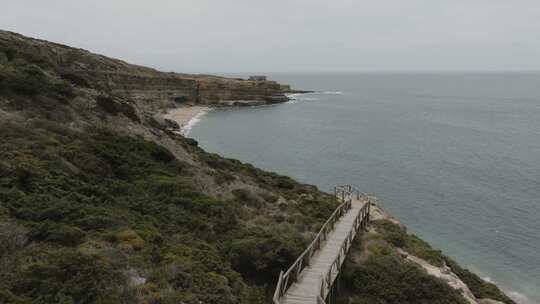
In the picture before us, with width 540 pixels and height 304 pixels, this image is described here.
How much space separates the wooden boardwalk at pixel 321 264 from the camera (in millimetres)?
11977

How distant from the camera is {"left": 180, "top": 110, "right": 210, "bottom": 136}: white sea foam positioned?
216ft

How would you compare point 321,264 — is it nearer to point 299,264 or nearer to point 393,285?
point 299,264

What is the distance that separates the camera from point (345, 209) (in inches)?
851

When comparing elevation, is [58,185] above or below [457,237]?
above

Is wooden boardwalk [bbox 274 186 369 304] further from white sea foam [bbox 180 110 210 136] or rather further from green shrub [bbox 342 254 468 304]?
white sea foam [bbox 180 110 210 136]

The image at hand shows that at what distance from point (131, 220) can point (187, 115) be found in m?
74.2

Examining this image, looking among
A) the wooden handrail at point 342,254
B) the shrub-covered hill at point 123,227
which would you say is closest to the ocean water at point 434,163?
the wooden handrail at point 342,254

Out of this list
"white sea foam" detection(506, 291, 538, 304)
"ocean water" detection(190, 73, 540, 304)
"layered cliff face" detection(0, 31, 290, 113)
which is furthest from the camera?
"layered cliff face" detection(0, 31, 290, 113)

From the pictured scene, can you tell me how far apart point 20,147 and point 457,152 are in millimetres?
55208

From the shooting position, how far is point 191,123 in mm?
76062

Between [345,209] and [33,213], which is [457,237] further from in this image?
[33,213]

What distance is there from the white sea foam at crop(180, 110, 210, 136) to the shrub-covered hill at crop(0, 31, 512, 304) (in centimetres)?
3857

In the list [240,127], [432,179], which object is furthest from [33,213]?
[240,127]

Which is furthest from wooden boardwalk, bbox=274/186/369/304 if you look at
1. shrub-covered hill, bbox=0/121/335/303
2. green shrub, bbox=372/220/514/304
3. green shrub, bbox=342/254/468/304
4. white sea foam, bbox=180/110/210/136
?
white sea foam, bbox=180/110/210/136
